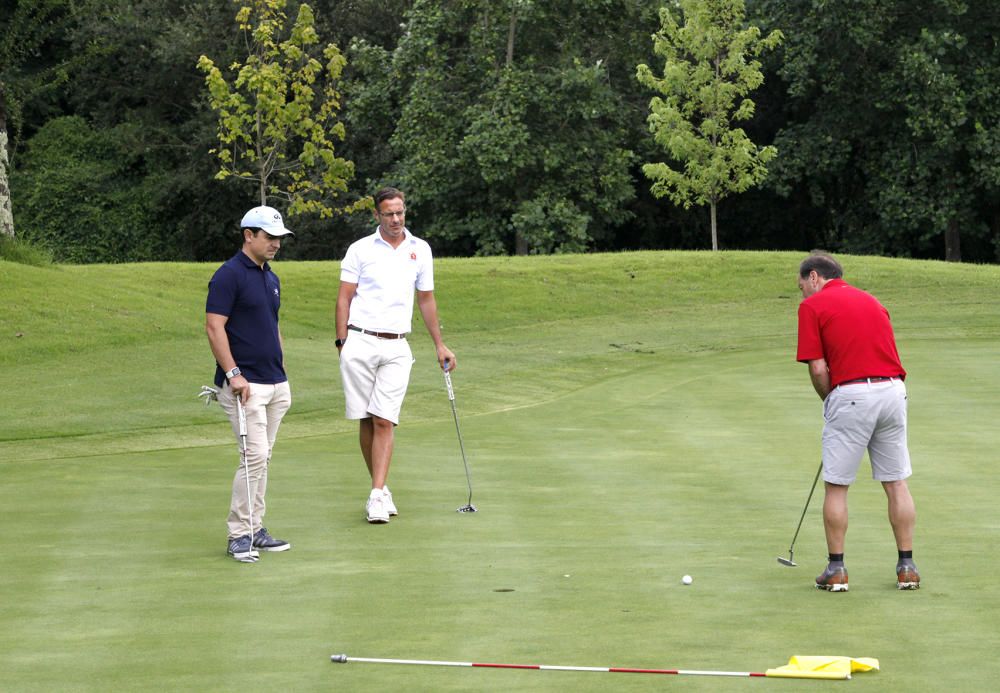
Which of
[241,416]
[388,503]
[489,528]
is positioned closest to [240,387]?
[241,416]

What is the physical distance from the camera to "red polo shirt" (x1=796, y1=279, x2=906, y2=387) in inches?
318

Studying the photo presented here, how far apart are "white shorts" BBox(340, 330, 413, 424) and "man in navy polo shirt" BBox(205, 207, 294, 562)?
1.15 metres

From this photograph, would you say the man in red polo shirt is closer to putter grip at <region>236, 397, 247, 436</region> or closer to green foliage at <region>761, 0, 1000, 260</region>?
putter grip at <region>236, 397, 247, 436</region>

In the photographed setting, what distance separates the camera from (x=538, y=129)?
48.0 meters

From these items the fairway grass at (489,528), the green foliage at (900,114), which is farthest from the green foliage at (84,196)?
the fairway grass at (489,528)

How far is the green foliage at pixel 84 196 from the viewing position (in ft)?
181

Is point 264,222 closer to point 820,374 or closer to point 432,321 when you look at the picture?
point 432,321

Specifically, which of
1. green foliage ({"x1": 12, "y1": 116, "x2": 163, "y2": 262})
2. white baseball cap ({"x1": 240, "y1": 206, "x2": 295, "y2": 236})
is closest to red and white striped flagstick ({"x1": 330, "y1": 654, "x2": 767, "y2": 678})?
white baseball cap ({"x1": 240, "y1": 206, "x2": 295, "y2": 236})

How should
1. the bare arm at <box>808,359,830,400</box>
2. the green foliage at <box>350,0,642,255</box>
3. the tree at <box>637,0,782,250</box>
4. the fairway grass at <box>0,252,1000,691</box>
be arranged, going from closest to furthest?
the fairway grass at <box>0,252,1000,691</box>
the bare arm at <box>808,359,830,400</box>
the tree at <box>637,0,782,250</box>
the green foliage at <box>350,0,642,255</box>

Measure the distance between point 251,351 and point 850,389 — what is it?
3.52 meters

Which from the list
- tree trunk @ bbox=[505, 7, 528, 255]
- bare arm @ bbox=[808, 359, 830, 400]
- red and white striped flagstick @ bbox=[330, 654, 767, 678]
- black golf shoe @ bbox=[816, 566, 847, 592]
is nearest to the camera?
red and white striped flagstick @ bbox=[330, 654, 767, 678]

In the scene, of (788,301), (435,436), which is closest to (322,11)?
(788,301)

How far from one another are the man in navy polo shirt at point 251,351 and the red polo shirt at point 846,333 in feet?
10.3

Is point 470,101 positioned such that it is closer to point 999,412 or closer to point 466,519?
point 999,412
